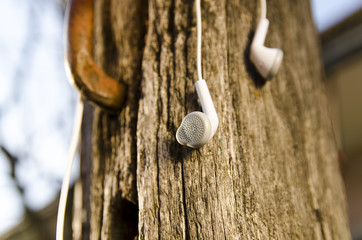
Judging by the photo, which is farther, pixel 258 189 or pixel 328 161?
pixel 328 161

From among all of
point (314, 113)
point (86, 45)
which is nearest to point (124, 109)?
point (86, 45)

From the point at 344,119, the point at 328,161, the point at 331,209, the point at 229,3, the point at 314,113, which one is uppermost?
the point at 344,119

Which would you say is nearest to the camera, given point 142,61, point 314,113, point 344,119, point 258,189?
point 258,189

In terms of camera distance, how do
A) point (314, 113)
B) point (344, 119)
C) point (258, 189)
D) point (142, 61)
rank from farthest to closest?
point (344, 119) < point (314, 113) < point (142, 61) < point (258, 189)

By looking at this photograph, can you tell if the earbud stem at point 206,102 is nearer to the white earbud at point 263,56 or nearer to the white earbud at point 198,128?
the white earbud at point 198,128

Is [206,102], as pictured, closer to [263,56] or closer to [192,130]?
[192,130]

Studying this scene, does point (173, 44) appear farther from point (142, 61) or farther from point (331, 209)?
point (331, 209)

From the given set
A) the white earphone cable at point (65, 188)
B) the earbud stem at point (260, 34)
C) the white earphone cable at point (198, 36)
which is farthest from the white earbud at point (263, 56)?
the white earphone cable at point (65, 188)
